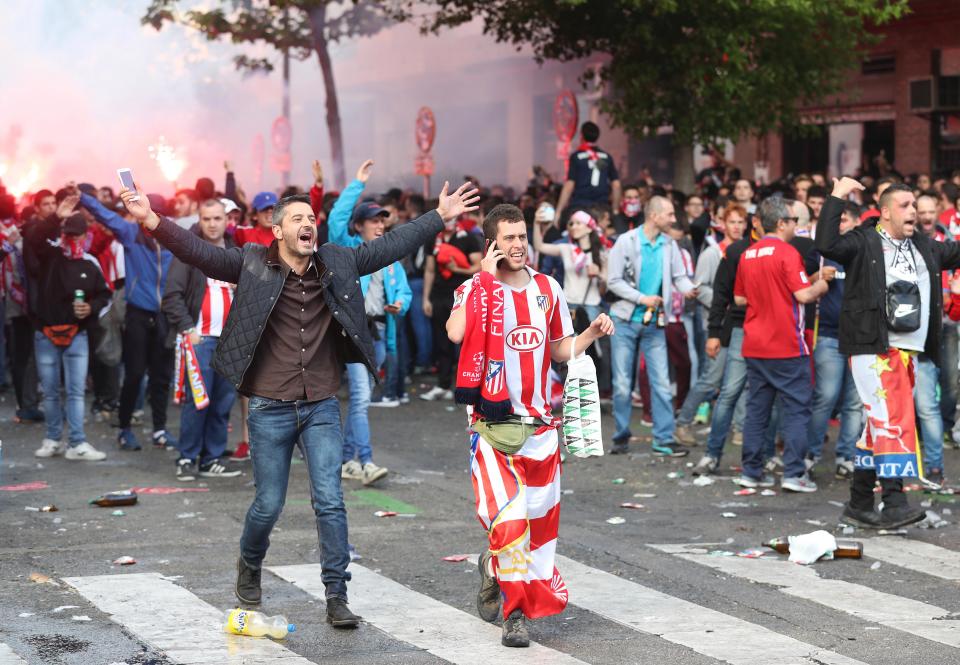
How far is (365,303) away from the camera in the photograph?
11.4 meters

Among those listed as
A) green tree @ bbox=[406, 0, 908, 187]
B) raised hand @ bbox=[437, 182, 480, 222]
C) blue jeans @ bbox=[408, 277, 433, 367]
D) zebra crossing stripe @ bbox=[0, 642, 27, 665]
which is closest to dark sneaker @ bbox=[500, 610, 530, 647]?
raised hand @ bbox=[437, 182, 480, 222]

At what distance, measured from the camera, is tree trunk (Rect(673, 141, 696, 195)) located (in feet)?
77.7

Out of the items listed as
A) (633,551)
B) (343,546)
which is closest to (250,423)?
(343,546)

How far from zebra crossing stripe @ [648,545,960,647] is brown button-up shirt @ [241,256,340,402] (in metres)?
2.54

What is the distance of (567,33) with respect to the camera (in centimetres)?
2328

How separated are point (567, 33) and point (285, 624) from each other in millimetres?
17563

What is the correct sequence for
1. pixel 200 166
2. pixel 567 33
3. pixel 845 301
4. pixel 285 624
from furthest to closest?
pixel 200 166 → pixel 567 33 → pixel 845 301 → pixel 285 624

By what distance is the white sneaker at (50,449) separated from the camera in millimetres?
12180

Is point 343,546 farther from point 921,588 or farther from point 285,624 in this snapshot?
point 921,588

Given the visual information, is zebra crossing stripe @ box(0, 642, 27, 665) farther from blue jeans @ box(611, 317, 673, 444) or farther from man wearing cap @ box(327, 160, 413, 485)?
blue jeans @ box(611, 317, 673, 444)

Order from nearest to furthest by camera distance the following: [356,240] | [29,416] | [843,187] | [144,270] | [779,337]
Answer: [843,187] < [779,337] < [356,240] < [144,270] < [29,416]

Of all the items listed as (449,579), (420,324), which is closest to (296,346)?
(449,579)

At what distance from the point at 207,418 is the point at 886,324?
197 inches

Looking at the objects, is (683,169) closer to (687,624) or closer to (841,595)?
(841,595)
